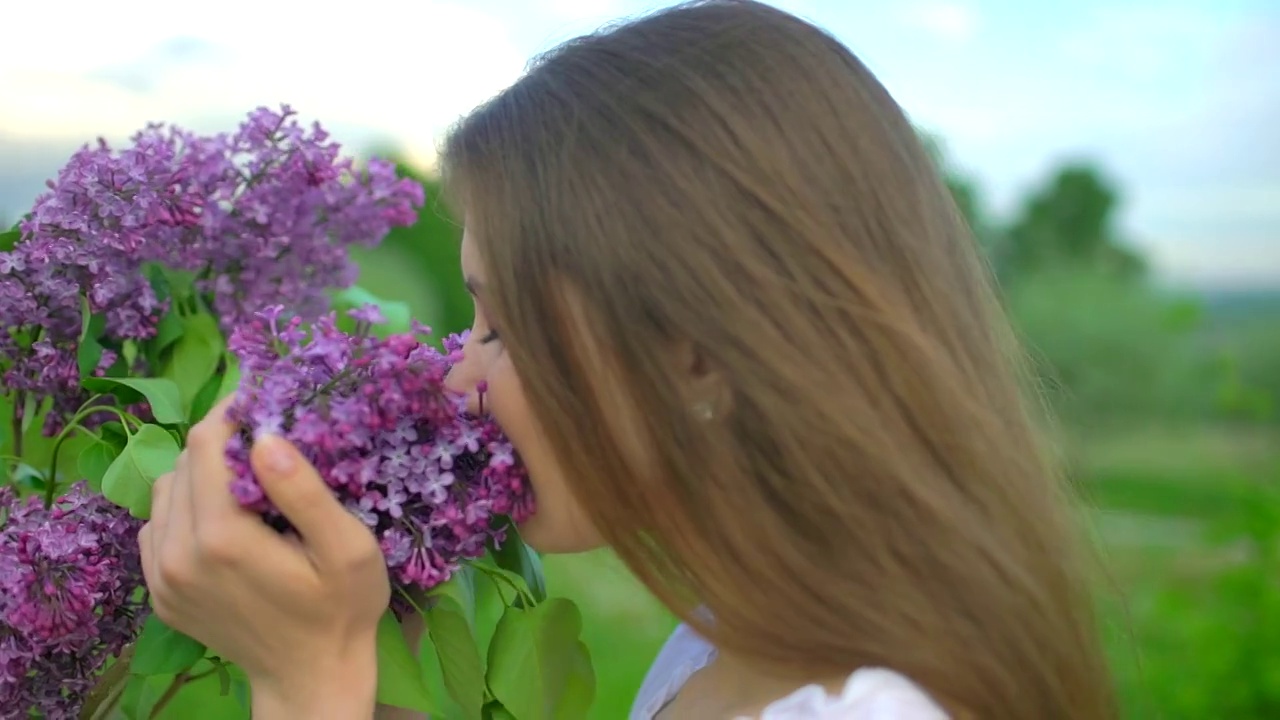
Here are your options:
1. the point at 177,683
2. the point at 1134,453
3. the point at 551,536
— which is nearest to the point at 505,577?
the point at 551,536

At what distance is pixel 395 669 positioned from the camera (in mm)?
859

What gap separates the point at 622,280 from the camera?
0.86 meters

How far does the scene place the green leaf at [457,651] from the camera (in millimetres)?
835

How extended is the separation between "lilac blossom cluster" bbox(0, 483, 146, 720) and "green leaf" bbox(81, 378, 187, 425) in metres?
0.07

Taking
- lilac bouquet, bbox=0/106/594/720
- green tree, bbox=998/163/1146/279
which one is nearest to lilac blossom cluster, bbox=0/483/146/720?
lilac bouquet, bbox=0/106/594/720

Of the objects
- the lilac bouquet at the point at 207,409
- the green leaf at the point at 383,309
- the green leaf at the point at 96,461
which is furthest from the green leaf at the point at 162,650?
the green leaf at the point at 383,309

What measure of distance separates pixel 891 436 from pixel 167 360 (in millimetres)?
586

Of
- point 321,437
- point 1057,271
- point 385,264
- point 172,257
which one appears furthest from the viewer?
point 1057,271

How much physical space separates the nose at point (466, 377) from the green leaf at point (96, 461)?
25cm

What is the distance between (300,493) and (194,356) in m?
0.28

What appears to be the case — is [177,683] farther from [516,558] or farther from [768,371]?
[768,371]

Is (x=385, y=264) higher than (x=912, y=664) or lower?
lower

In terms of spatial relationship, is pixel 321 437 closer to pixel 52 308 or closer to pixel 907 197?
pixel 52 308

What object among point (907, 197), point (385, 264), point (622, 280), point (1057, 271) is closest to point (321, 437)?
point (622, 280)
